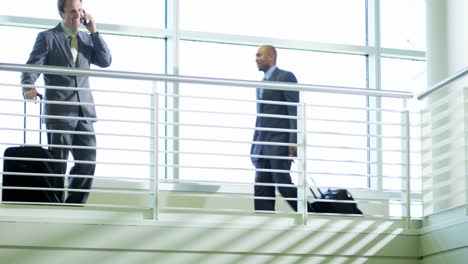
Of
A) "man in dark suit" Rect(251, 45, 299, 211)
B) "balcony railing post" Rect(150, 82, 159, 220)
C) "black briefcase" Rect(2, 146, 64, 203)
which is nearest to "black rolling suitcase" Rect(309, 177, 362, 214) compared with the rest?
"man in dark suit" Rect(251, 45, 299, 211)

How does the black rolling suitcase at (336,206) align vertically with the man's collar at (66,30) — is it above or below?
below

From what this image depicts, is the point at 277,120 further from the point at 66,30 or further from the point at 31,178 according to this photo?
the point at 31,178

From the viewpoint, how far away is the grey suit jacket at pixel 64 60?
6.11 meters

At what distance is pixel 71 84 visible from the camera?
6.21m

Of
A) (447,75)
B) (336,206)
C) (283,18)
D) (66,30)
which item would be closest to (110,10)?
(66,30)

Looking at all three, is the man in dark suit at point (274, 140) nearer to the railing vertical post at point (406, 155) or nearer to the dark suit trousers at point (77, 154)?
the railing vertical post at point (406, 155)

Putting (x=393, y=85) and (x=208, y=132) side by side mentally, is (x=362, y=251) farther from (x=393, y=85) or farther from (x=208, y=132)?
(x=393, y=85)

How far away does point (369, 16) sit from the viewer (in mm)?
8055

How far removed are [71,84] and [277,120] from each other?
1245mm

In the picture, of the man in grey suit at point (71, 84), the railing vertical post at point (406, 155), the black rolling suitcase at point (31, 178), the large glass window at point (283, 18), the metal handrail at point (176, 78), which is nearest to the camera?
the metal handrail at point (176, 78)

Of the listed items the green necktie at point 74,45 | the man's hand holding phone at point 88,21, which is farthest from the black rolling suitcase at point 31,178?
the man's hand holding phone at point 88,21

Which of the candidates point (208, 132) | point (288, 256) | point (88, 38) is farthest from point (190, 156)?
point (288, 256)

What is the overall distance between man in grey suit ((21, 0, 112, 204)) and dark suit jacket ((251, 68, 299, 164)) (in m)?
0.98

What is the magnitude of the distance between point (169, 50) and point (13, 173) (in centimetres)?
231
